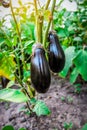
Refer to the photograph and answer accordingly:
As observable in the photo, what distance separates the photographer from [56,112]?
4.19 feet

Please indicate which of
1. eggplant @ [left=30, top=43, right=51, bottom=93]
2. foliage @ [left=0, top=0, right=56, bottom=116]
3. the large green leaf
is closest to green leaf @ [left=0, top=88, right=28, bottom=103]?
foliage @ [left=0, top=0, right=56, bottom=116]

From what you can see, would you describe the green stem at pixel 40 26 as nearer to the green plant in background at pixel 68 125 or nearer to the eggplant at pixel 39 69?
the eggplant at pixel 39 69

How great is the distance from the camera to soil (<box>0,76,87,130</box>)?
119cm

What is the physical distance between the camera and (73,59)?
923 mm

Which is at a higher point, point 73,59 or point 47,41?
point 47,41

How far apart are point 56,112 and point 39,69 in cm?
68

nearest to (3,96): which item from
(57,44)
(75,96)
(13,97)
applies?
(13,97)

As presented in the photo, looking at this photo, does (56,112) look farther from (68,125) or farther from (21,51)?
(21,51)

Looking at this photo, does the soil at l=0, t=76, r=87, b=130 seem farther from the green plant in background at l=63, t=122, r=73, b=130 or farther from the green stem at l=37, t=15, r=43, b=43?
the green stem at l=37, t=15, r=43, b=43

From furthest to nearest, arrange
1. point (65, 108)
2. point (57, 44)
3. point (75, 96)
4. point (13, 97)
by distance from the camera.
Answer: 1. point (75, 96)
2. point (65, 108)
3. point (57, 44)
4. point (13, 97)

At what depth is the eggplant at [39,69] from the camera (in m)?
0.64

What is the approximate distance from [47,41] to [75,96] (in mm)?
752

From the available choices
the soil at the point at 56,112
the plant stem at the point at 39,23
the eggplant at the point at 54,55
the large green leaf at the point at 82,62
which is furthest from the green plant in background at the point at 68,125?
the plant stem at the point at 39,23

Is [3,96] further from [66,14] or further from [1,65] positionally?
[66,14]
